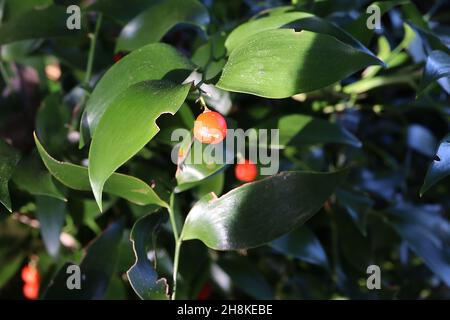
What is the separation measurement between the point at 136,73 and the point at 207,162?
13cm

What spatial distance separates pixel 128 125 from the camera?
438 mm

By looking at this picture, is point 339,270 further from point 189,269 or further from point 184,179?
point 184,179

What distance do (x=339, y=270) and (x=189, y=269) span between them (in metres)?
0.24

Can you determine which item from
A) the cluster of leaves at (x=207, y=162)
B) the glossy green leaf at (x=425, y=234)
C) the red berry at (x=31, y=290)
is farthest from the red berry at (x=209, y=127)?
the red berry at (x=31, y=290)

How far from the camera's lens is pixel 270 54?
0.47 m

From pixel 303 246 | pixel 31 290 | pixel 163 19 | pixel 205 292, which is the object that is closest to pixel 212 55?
pixel 163 19

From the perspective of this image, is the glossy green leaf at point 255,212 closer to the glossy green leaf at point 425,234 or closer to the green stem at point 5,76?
the glossy green leaf at point 425,234

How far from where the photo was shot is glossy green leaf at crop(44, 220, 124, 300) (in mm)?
653

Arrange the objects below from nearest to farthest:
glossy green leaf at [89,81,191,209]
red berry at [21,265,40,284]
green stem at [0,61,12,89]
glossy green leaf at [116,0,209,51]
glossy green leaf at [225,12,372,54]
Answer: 1. glossy green leaf at [89,81,191,209]
2. glossy green leaf at [225,12,372,54]
3. glossy green leaf at [116,0,209,51]
4. green stem at [0,61,12,89]
5. red berry at [21,265,40,284]

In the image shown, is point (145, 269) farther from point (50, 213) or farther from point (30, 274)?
point (30, 274)

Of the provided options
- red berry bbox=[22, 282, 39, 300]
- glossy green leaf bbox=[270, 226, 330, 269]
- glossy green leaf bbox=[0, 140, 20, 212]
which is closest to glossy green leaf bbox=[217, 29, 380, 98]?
glossy green leaf bbox=[0, 140, 20, 212]

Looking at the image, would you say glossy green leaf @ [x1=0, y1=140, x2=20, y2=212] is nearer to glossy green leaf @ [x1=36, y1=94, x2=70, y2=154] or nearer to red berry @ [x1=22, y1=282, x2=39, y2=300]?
glossy green leaf @ [x1=36, y1=94, x2=70, y2=154]

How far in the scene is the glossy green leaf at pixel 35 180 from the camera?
620mm
